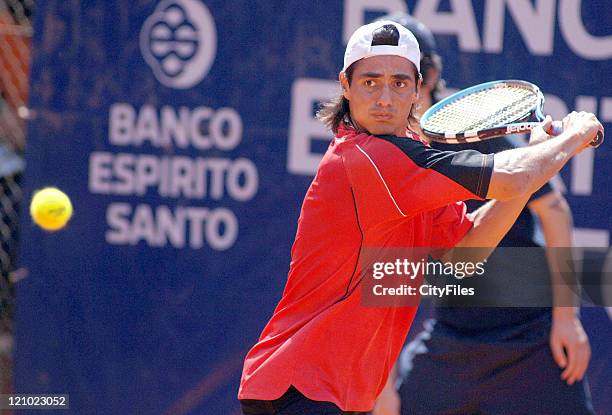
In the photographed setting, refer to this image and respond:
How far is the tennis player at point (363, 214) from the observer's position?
2.36 m

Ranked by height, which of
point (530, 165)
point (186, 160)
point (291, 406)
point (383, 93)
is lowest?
point (291, 406)

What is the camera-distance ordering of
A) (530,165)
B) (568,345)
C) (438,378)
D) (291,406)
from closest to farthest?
(530,165) → (291,406) → (568,345) → (438,378)

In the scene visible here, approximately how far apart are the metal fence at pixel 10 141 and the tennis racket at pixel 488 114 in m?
2.32

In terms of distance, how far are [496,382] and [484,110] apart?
1254 mm

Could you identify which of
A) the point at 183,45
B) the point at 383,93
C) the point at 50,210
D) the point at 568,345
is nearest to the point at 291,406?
the point at 383,93

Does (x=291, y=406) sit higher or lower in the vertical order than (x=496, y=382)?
higher

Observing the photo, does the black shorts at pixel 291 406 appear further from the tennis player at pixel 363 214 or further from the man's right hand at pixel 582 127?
the man's right hand at pixel 582 127

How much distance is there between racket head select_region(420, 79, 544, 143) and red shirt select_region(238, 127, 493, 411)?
0.54 feet

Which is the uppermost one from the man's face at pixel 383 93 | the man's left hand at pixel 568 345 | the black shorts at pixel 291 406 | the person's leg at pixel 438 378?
the man's face at pixel 383 93

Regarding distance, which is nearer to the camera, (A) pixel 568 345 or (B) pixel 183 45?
(A) pixel 568 345

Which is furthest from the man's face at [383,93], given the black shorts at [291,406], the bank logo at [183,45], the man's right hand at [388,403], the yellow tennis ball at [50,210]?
the yellow tennis ball at [50,210]

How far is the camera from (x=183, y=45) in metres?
4.29

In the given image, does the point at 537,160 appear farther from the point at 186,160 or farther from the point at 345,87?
the point at 186,160

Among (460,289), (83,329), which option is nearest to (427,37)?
(460,289)
